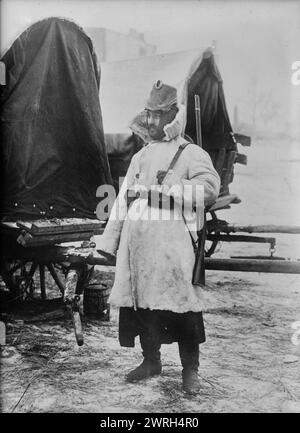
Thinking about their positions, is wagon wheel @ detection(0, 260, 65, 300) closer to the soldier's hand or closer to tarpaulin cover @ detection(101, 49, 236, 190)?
tarpaulin cover @ detection(101, 49, 236, 190)

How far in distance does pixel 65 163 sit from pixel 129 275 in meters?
1.45

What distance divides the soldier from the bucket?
56.2 inches

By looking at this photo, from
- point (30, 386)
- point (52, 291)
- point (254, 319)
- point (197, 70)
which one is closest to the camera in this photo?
point (30, 386)

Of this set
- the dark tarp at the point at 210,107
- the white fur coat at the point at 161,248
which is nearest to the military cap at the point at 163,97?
the white fur coat at the point at 161,248

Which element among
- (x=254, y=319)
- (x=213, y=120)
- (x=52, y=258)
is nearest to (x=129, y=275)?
(x=52, y=258)

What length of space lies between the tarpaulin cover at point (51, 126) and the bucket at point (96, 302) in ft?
2.50

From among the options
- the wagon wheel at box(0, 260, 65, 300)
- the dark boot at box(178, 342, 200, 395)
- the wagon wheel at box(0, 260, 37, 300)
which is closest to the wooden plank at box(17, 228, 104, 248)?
the wagon wheel at box(0, 260, 65, 300)

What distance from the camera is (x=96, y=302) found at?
4.52m

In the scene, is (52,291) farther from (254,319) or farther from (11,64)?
(11,64)

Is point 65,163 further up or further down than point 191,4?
further down

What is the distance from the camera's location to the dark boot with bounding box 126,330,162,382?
3.17 metres

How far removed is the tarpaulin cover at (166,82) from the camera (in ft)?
16.0

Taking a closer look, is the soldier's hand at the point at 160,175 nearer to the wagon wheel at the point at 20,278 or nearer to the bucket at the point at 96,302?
the bucket at the point at 96,302
